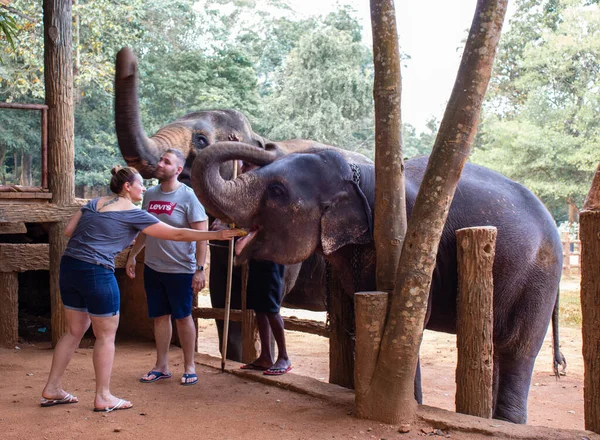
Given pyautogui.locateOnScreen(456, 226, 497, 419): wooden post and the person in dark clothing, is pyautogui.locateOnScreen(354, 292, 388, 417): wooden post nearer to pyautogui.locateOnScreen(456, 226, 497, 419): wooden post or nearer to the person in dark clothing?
pyautogui.locateOnScreen(456, 226, 497, 419): wooden post

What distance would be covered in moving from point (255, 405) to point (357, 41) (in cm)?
2262

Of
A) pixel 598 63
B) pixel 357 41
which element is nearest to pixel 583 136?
pixel 598 63

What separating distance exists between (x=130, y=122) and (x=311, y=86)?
17776mm

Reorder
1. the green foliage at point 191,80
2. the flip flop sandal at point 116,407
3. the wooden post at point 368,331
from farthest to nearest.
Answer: the green foliage at point 191,80 → the flip flop sandal at point 116,407 → the wooden post at point 368,331

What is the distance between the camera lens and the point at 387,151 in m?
4.34

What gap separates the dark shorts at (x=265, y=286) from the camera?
5504 millimetres

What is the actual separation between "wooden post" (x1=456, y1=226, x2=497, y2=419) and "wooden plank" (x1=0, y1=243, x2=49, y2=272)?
194 inches

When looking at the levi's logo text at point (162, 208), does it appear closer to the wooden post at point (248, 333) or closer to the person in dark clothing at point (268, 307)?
the person in dark clothing at point (268, 307)

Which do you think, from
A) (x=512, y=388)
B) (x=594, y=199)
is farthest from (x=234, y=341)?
(x=594, y=199)

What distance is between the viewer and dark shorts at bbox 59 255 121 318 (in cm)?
443

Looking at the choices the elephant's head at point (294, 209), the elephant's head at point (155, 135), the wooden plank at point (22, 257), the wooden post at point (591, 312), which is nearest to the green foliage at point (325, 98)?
the elephant's head at point (155, 135)

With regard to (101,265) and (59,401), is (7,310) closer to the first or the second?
(59,401)

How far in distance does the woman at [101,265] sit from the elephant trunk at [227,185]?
0.15 m

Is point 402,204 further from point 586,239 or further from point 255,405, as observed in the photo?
point 255,405
